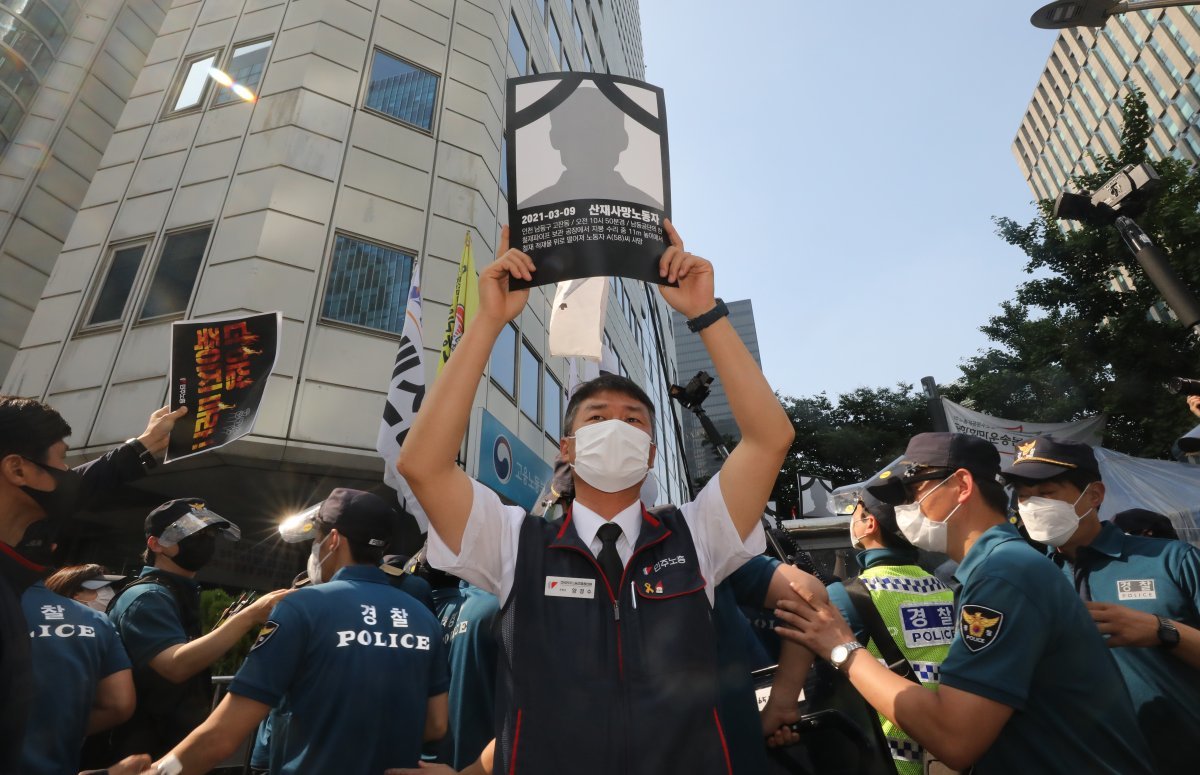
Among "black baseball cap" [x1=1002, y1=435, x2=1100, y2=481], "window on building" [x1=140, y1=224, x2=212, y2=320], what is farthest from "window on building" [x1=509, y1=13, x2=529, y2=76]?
"black baseball cap" [x1=1002, y1=435, x2=1100, y2=481]

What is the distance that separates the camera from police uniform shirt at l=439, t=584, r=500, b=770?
289 centimetres

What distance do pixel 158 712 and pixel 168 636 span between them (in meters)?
0.42

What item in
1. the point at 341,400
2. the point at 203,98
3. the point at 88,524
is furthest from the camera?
the point at 203,98

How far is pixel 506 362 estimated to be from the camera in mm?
13023

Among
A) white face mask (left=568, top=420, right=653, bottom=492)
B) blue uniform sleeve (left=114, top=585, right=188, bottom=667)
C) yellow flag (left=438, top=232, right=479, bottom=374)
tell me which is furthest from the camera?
yellow flag (left=438, top=232, right=479, bottom=374)

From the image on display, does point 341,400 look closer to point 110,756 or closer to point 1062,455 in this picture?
point 110,756

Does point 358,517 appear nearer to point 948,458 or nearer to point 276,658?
point 276,658

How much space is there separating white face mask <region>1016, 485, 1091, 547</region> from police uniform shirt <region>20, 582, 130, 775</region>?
406cm

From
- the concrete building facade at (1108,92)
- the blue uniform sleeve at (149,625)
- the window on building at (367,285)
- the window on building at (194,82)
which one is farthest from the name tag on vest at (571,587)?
the concrete building facade at (1108,92)

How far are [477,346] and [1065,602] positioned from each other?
1.92 m

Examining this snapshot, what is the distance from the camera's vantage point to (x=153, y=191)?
11.9 m

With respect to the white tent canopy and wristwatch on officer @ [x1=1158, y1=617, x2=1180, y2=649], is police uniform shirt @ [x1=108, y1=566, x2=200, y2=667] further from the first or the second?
the white tent canopy

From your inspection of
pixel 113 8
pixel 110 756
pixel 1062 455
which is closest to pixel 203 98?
pixel 113 8

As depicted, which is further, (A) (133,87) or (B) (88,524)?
(A) (133,87)
